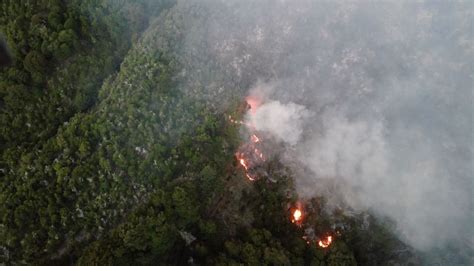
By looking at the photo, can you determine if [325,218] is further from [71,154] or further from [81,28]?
[81,28]

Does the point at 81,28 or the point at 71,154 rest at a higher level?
the point at 81,28

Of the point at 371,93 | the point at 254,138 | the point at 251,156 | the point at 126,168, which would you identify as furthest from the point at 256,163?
the point at 371,93

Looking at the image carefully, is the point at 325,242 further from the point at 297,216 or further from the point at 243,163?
the point at 243,163

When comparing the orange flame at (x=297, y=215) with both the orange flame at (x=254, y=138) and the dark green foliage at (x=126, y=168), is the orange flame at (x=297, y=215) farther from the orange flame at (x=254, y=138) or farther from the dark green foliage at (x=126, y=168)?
the orange flame at (x=254, y=138)

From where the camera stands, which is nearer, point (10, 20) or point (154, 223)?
point (154, 223)

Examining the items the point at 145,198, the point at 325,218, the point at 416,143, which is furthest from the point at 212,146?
the point at 416,143

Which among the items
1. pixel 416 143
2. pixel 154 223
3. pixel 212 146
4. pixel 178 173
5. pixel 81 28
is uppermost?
pixel 416 143

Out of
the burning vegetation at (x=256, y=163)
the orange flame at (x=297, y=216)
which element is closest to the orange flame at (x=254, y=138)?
the burning vegetation at (x=256, y=163)
